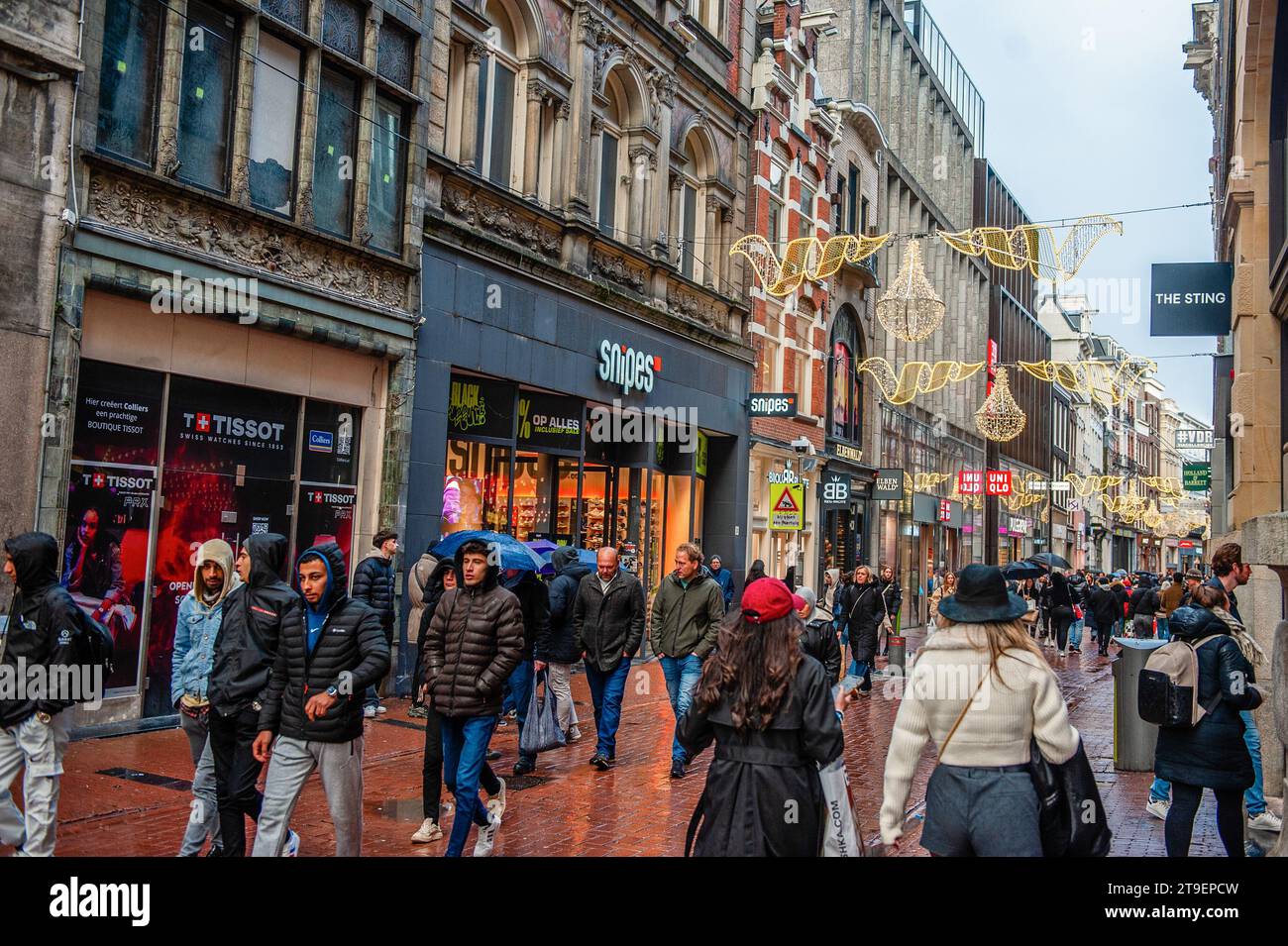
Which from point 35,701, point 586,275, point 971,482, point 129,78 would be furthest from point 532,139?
point 971,482

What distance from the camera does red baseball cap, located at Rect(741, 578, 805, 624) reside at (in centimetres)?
484

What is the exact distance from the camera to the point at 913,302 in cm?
2486

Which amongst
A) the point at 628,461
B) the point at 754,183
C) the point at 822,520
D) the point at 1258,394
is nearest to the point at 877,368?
the point at 822,520

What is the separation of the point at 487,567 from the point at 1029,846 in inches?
147

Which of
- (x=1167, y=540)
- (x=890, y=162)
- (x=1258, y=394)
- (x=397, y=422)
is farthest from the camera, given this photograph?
(x=1167, y=540)

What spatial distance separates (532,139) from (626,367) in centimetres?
416

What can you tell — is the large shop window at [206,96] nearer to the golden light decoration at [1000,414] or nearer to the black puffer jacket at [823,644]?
the black puffer jacket at [823,644]

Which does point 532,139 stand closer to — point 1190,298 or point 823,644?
point 1190,298

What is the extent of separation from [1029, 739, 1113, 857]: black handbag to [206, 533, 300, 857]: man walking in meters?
3.81

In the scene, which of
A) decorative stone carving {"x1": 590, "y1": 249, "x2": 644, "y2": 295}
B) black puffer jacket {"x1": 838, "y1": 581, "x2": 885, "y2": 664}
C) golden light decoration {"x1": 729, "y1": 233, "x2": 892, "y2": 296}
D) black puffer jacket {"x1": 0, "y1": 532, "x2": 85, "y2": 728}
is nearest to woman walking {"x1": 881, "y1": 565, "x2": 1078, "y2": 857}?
black puffer jacket {"x1": 0, "y1": 532, "x2": 85, "y2": 728}

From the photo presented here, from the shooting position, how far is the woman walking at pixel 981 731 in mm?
4422
